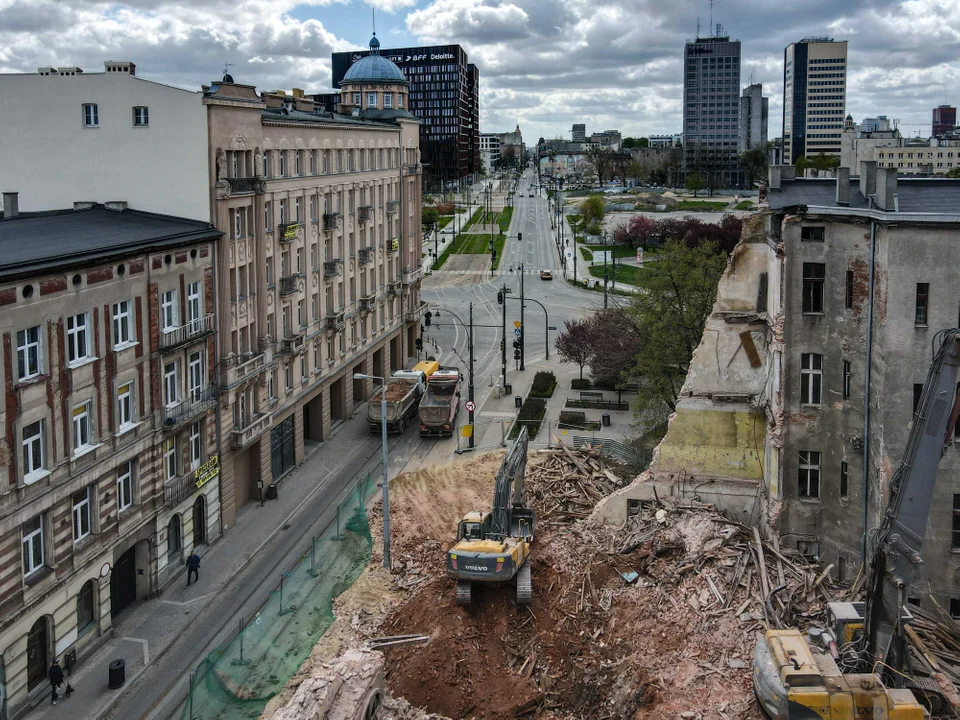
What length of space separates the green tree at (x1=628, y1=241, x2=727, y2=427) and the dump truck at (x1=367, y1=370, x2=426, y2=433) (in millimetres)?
13086

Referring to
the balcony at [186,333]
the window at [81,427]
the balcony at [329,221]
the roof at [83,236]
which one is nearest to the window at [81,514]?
the window at [81,427]

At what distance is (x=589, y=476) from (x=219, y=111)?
22.6 metres

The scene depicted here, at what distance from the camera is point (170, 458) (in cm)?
3747

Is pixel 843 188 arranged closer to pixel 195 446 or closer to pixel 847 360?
pixel 847 360

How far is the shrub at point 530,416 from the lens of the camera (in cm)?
5640

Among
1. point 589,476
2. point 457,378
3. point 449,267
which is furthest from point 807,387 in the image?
point 449,267

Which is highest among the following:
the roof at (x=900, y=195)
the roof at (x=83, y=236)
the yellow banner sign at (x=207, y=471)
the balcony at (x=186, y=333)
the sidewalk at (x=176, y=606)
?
the roof at (x=900, y=195)

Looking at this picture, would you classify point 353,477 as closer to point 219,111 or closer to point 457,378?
point 457,378

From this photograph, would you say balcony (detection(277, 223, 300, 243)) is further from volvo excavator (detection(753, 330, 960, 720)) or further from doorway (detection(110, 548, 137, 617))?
volvo excavator (detection(753, 330, 960, 720))

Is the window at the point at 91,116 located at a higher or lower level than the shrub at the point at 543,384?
higher

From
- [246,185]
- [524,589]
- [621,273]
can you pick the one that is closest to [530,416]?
[246,185]

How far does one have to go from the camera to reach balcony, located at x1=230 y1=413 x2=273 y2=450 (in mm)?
41969

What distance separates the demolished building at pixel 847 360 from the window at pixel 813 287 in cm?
3

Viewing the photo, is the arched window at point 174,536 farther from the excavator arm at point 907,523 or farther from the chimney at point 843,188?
the chimney at point 843,188
